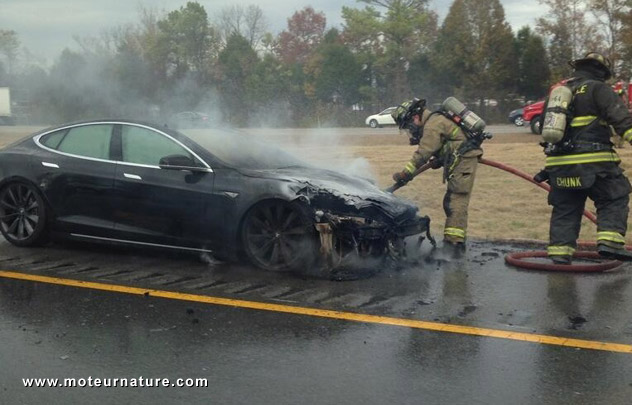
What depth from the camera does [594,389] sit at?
3.62 metres

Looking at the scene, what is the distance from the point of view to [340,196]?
239 inches

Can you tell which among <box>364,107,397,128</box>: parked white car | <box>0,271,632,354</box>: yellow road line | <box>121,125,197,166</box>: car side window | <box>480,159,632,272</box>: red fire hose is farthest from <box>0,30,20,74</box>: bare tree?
<box>364,107,397,128</box>: parked white car

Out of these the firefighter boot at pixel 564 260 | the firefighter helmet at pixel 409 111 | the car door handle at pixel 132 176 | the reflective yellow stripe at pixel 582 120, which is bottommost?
the firefighter boot at pixel 564 260

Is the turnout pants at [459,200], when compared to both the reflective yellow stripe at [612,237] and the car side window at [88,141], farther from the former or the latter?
the car side window at [88,141]

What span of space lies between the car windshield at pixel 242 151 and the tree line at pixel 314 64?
2629mm

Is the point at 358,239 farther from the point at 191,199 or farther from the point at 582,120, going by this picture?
the point at 582,120

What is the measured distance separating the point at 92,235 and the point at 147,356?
9.21ft

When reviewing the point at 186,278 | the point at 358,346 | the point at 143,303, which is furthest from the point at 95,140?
the point at 358,346

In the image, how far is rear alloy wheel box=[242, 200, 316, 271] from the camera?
603 centimetres

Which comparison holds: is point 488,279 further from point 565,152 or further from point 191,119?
point 191,119

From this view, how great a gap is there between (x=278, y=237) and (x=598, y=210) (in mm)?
2804

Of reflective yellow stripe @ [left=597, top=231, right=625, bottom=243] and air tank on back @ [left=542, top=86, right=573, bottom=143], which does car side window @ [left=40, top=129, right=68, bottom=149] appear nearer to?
air tank on back @ [left=542, top=86, right=573, bottom=143]

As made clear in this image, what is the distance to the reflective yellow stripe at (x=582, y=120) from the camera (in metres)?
6.13

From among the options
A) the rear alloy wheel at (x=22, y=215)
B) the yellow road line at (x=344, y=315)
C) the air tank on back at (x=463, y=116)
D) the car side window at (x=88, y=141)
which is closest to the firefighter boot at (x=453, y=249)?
the air tank on back at (x=463, y=116)
